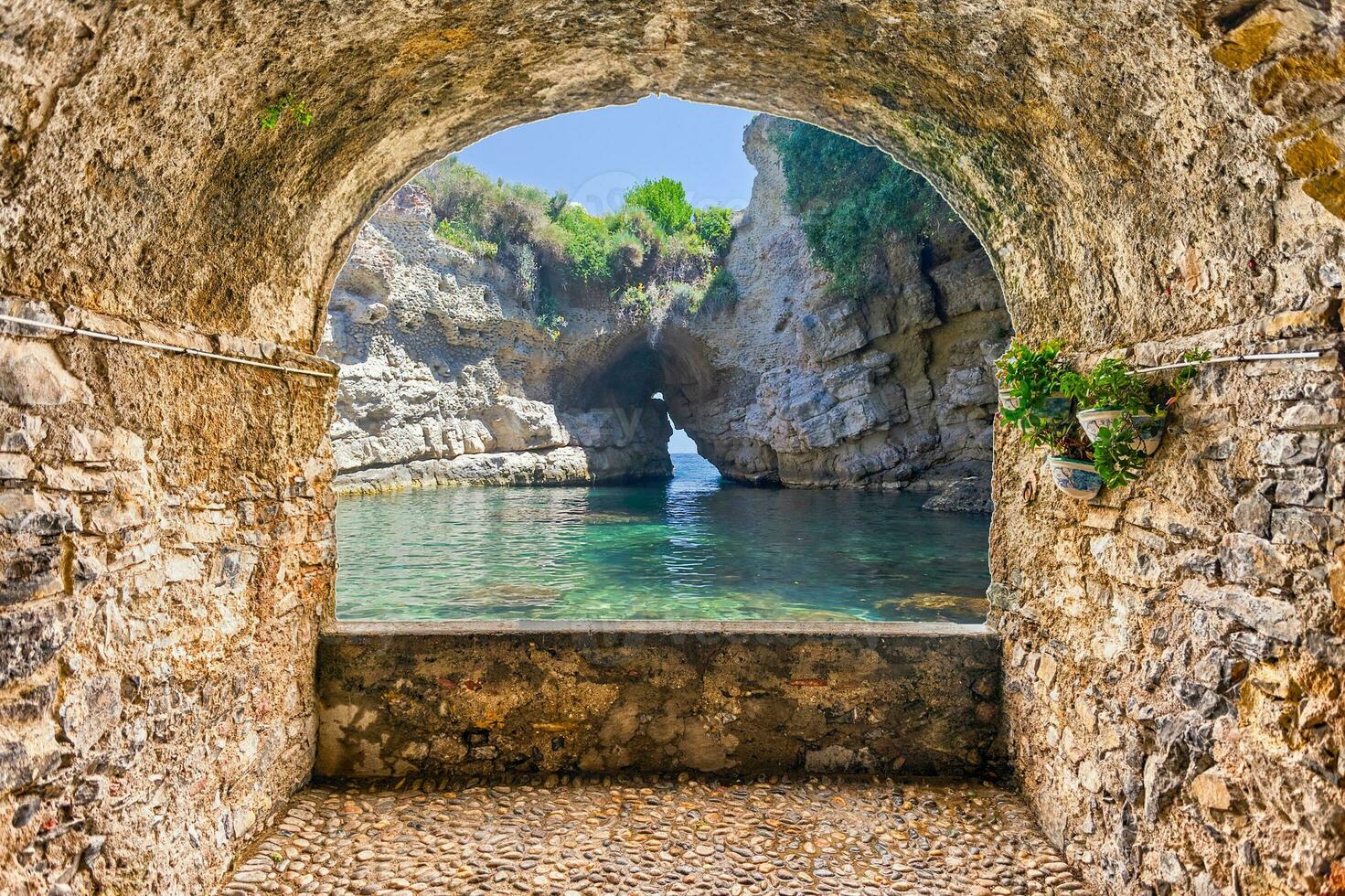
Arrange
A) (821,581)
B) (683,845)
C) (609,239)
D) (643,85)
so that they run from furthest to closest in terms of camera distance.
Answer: (609,239) < (821,581) < (643,85) < (683,845)

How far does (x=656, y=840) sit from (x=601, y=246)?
21.7 m

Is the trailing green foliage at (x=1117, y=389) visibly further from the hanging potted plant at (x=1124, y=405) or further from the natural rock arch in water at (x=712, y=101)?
the natural rock arch in water at (x=712, y=101)

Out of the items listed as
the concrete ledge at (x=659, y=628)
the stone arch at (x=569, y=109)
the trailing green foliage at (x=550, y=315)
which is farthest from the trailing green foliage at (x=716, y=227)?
the concrete ledge at (x=659, y=628)

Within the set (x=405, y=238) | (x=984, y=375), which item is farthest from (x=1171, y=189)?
(x=405, y=238)

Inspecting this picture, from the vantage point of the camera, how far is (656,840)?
109 inches

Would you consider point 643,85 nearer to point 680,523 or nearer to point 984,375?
point 680,523

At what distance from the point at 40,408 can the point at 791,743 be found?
2.88 m

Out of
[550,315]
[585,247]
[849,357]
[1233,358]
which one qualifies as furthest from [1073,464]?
[585,247]

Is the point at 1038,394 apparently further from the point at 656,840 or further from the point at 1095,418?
the point at 656,840

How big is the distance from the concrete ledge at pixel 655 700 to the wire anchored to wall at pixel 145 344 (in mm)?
1157

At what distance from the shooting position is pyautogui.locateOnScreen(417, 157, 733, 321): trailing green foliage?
2209 centimetres

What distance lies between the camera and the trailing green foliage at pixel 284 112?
232cm

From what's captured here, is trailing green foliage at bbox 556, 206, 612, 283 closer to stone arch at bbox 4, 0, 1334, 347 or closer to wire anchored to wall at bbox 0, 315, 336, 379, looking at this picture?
stone arch at bbox 4, 0, 1334, 347

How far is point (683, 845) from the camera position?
2727 millimetres
